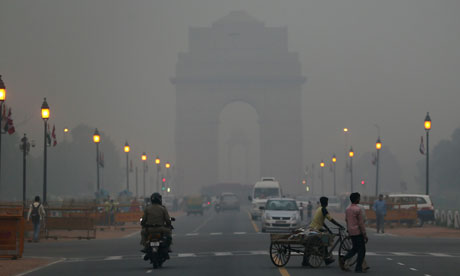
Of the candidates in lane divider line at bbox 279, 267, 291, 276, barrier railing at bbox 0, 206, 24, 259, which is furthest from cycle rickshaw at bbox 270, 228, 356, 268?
barrier railing at bbox 0, 206, 24, 259

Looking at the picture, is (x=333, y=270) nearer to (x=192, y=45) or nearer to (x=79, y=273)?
(x=79, y=273)

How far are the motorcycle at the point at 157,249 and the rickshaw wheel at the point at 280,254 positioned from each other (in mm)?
2481

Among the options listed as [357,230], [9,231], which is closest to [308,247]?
[357,230]

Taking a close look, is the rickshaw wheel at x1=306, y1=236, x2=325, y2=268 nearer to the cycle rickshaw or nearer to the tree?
the cycle rickshaw

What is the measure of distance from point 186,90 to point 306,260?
488 ft

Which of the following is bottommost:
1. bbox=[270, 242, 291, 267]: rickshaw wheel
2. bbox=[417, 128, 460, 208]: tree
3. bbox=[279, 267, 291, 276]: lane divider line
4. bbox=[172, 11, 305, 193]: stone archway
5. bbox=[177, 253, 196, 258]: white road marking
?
bbox=[177, 253, 196, 258]: white road marking

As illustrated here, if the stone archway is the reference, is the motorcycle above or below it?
below

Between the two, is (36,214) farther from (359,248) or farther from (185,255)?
(359,248)

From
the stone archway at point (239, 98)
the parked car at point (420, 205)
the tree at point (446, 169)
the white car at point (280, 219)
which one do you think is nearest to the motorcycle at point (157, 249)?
the white car at point (280, 219)

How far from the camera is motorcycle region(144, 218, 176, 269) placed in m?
24.3

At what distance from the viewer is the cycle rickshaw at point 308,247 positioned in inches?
923

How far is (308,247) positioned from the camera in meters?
23.8

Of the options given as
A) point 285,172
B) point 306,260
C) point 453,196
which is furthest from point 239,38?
point 306,260

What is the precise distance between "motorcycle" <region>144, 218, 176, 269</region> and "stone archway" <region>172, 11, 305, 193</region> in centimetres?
14441
